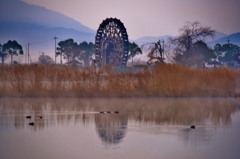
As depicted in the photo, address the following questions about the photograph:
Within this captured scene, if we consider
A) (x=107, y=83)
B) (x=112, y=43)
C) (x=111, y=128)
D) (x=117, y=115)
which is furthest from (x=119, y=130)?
(x=112, y=43)

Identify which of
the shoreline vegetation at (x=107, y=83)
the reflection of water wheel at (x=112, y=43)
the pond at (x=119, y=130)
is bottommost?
the pond at (x=119, y=130)

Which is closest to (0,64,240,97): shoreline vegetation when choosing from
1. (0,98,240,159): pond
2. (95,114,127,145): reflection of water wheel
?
(0,98,240,159): pond

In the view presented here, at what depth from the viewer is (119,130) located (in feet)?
35.3

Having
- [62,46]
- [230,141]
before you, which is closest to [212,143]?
[230,141]

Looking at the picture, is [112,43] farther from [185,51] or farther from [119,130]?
[119,130]

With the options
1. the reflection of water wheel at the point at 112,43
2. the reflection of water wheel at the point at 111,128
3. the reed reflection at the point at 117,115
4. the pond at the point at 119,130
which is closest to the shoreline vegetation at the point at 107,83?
the reed reflection at the point at 117,115

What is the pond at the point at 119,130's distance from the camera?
838 centimetres

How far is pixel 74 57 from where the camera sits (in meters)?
70.8

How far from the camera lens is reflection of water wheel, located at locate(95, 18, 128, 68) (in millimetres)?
41562

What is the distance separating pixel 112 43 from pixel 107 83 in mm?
23078

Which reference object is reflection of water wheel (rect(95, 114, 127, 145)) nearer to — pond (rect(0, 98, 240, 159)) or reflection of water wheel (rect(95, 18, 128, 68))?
pond (rect(0, 98, 240, 159))

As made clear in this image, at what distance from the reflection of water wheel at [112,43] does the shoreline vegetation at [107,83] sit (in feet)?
70.1

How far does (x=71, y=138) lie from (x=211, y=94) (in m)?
11.4

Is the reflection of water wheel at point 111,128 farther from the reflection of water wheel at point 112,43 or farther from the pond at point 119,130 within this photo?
the reflection of water wheel at point 112,43
